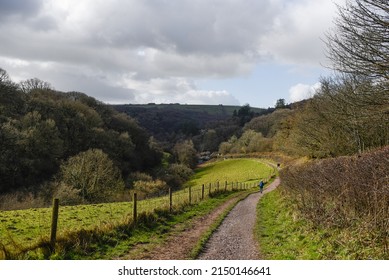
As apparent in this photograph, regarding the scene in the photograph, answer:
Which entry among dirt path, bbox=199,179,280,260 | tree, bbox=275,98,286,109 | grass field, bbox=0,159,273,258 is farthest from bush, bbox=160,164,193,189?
tree, bbox=275,98,286,109

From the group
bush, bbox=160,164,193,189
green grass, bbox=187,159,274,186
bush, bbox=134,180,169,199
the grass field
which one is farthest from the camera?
bush, bbox=160,164,193,189

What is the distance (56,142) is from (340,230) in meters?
46.9

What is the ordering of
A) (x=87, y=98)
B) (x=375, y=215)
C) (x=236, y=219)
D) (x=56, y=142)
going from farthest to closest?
(x=87, y=98) < (x=56, y=142) < (x=236, y=219) < (x=375, y=215)

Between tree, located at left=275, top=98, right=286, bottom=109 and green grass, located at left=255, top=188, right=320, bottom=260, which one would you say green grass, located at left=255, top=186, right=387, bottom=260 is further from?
tree, located at left=275, top=98, right=286, bottom=109

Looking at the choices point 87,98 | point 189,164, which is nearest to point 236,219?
point 87,98

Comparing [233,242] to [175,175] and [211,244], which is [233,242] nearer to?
[211,244]

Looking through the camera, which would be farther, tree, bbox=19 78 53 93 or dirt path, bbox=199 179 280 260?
tree, bbox=19 78 53 93

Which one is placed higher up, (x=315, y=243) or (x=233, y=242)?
(x=315, y=243)

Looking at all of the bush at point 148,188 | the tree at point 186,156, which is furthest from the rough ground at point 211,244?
the tree at point 186,156

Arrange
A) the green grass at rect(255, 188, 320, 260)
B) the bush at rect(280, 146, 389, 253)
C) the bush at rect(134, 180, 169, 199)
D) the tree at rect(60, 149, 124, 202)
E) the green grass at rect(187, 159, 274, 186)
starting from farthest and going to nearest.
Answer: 1. the green grass at rect(187, 159, 274, 186)
2. the bush at rect(134, 180, 169, 199)
3. the tree at rect(60, 149, 124, 202)
4. the green grass at rect(255, 188, 320, 260)
5. the bush at rect(280, 146, 389, 253)

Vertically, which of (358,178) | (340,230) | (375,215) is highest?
(358,178)

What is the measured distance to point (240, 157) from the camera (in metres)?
100

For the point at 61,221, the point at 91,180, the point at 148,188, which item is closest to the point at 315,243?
the point at 61,221
